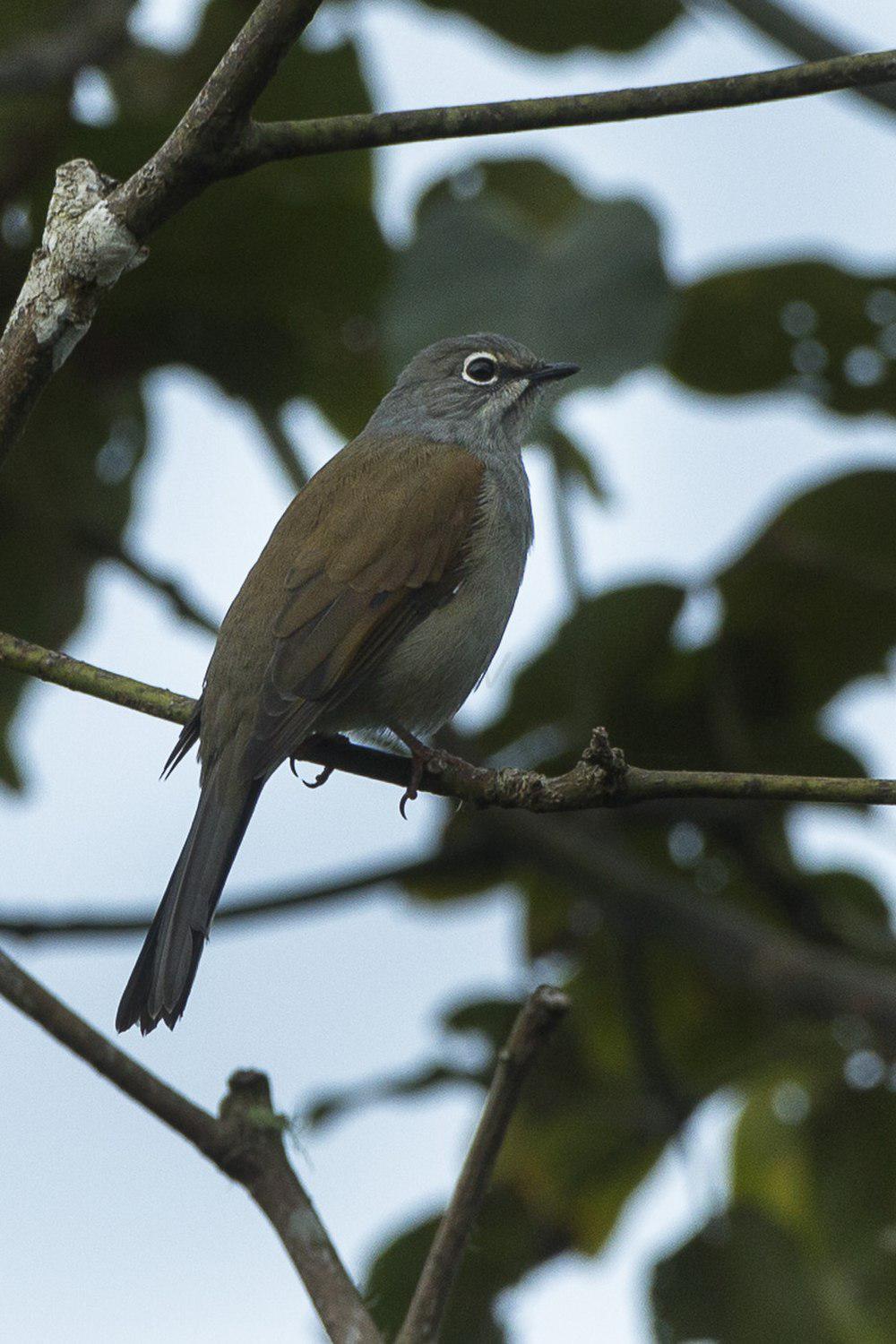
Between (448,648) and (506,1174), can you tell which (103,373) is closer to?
(448,648)

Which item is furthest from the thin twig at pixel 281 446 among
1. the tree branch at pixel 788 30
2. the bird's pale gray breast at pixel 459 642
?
the tree branch at pixel 788 30

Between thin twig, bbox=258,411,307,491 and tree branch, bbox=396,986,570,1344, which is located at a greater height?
thin twig, bbox=258,411,307,491

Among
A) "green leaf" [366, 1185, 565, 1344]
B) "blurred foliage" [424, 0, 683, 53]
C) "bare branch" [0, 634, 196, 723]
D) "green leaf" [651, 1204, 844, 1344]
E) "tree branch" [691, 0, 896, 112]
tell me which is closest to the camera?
"bare branch" [0, 634, 196, 723]

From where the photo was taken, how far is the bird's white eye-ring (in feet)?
18.5

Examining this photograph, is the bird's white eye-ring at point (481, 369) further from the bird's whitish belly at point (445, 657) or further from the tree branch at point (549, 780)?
the tree branch at point (549, 780)

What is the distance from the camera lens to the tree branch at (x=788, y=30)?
5.27 metres

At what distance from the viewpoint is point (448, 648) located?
443 centimetres

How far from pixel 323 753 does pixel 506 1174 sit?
2.40 metres

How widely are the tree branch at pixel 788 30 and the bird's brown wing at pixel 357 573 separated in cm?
172

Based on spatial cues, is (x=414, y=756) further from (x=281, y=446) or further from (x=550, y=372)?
(x=281, y=446)

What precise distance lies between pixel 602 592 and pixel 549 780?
2.63 m

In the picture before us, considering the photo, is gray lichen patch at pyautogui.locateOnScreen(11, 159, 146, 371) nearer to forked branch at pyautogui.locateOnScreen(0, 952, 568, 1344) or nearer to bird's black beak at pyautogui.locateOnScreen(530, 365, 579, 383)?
forked branch at pyautogui.locateOnScreen(0, 952, 568, 1344)

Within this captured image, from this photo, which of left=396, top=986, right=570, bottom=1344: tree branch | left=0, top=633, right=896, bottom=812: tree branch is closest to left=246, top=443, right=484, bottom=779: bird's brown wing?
left=0, top=633, right=896, bottom=812: tree branch

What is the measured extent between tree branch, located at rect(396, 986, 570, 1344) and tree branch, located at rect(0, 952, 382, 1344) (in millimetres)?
151
